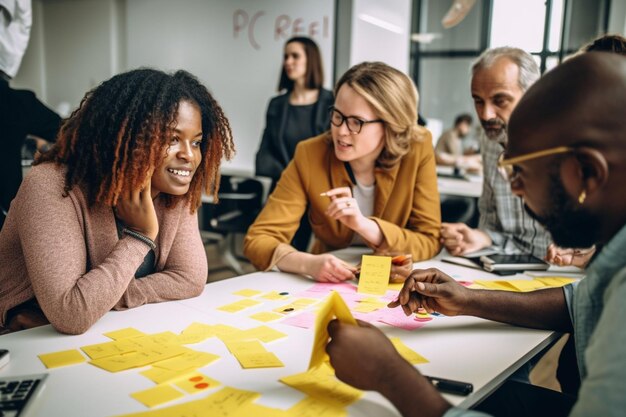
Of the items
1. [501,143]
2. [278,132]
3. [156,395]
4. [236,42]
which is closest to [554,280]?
[501,143]

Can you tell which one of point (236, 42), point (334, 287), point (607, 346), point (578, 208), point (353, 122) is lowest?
point (334, 287)

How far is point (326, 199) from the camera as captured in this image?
2.25m

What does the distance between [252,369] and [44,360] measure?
0.42m

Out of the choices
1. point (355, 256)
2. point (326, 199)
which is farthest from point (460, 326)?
point (326, 199)

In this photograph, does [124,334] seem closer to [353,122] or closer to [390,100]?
[353,122]

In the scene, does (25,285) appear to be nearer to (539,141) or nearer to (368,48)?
(539,141)

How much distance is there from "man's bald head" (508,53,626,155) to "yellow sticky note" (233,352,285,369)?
64cm

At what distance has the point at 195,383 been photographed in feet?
3.52

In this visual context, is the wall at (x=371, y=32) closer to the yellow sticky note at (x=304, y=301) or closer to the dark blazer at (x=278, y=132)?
the dark blazer at (x=278, y=132)

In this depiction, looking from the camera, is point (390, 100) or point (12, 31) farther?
point (12, 31)

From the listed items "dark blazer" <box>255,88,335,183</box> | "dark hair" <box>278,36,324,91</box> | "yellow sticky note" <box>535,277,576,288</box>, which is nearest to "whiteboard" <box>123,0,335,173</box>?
"dark hair" <box>278,36,324,91</box>

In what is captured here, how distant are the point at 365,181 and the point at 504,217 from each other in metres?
0.62

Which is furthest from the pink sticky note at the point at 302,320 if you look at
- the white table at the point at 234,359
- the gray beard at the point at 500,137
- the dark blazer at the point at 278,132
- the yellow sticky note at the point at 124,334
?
the dark blazer at the point at 278,132

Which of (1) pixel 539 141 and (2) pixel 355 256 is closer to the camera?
(1) pixel 539 141
